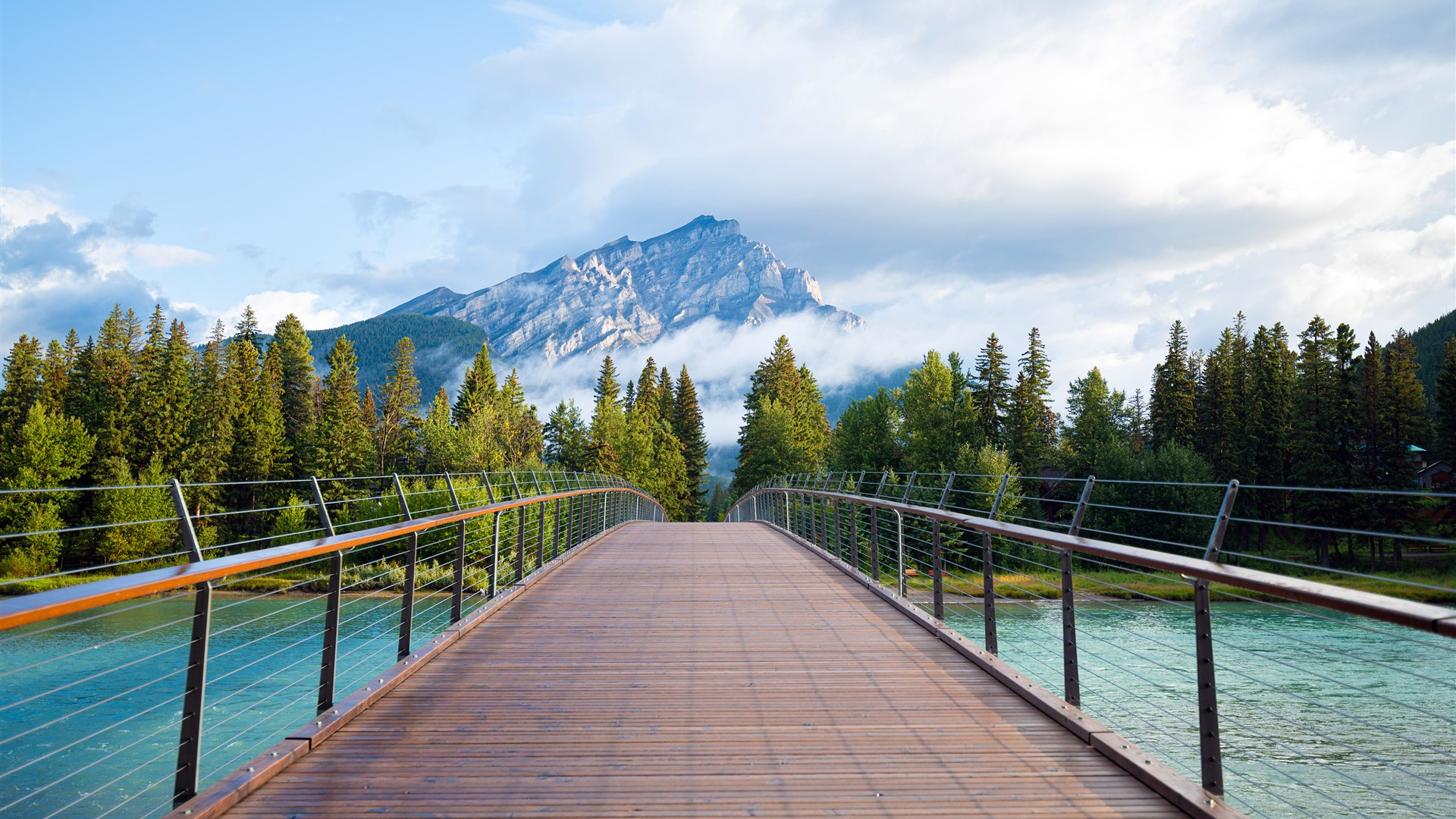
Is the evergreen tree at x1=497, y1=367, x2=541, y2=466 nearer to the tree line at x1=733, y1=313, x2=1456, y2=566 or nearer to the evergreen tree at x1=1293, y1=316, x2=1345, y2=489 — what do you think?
the tree line at x1=733, y1=313, x2=1456, y2=566

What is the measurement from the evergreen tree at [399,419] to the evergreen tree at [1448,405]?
2652 inches

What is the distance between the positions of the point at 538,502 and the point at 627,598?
1886 millimetres

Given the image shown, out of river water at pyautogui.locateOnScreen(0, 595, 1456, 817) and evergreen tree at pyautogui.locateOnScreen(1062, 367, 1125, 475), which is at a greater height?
evergreen tree at pyautogui.locateOnScreen(1062, 367, 1125, 475)

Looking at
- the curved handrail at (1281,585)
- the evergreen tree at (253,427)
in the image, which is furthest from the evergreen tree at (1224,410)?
the evergreen tree at (253,427)

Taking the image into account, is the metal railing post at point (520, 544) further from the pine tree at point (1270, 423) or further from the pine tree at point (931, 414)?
the pine tree at point (1270, 423)

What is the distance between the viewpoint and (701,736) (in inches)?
171

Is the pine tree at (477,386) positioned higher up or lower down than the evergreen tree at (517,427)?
higher up

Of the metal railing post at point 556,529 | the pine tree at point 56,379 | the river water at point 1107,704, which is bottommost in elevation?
the river water at point 1107,704

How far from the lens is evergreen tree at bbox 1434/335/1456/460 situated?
48531 millimetres

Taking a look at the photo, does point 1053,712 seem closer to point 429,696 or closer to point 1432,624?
point 1432,624

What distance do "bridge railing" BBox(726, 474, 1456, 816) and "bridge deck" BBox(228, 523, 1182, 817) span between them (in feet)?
1.94

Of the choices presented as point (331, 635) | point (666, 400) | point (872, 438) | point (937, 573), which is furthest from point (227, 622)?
point (666, 400)

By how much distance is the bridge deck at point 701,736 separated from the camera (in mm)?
3537

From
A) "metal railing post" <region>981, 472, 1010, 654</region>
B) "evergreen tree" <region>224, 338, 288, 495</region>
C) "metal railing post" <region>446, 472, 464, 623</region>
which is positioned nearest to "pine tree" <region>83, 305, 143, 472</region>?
"evergreen tree" <region>224, 338, 288, 495</region>
